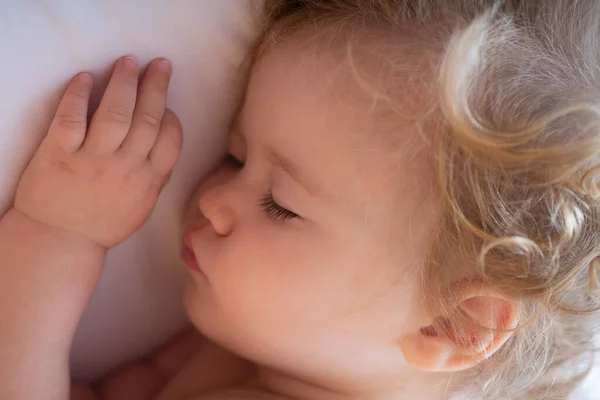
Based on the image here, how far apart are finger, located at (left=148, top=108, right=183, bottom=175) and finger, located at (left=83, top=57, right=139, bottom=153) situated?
0.06m

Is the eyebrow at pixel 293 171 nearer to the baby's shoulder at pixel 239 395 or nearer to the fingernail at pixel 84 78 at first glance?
the fingernail at pixel 84 78

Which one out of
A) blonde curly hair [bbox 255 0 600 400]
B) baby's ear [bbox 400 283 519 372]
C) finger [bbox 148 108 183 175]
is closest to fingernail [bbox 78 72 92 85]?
finger [bbox 148 108 183 175]

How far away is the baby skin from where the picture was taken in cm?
71

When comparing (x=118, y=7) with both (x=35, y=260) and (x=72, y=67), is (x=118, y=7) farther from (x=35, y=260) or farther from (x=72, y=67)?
(x=35, y=260)

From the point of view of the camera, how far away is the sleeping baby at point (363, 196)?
2.24ft

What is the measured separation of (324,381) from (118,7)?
1.73 feet

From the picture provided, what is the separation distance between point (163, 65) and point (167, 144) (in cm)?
9

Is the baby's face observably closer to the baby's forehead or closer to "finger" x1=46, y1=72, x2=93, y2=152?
the baby's forehead

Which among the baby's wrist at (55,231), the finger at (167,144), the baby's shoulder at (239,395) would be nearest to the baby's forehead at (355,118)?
the finger at (167,144)

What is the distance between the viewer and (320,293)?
775mm

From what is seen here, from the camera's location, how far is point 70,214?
0.77 metres

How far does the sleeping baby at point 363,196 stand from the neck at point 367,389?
0.11ft

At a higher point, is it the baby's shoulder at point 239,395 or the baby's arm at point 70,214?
the baby's arm at point 70,214

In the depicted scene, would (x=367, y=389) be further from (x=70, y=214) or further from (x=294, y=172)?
(x=70, y=214)
